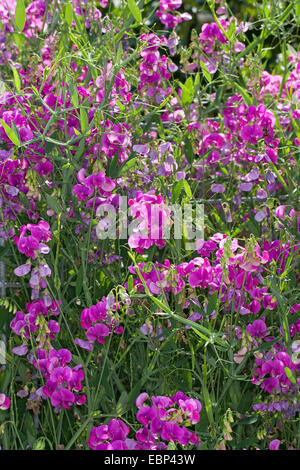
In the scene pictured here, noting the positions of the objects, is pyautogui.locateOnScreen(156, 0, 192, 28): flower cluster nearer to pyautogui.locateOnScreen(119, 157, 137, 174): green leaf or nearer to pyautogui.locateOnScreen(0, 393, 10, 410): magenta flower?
pyautogui.locateOnScreen(119, 157, 137, 174): green leaf

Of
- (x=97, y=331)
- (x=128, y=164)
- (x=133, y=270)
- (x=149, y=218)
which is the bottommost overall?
(x=97, y=331)

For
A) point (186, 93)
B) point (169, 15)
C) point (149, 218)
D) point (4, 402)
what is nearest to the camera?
point (149, 218)

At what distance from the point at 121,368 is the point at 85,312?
0.33m

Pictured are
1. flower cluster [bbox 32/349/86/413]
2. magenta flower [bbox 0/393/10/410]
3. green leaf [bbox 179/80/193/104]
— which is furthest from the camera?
green leaf [bbox 179/80/193/104]

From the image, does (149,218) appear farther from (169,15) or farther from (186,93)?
(169,15)

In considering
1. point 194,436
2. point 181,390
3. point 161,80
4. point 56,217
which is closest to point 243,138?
point 161,80

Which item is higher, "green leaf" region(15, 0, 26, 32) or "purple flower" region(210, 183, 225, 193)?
"green leaf" region(15, 0, 26, 32)

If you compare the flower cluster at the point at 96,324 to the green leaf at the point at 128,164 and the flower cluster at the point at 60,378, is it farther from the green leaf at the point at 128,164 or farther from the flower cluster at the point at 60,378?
the green leaf at the point at 128,164

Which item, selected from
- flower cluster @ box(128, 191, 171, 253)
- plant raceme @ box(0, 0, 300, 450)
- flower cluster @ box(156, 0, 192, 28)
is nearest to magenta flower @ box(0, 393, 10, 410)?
plant raceme @ box(0, 0, 300, 450)

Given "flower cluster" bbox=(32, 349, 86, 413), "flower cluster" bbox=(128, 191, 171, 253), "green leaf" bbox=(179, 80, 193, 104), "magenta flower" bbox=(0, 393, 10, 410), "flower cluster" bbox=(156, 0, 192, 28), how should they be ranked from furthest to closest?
"flower cluster" bbox=(156, 0, 192, 28) < "green leaf" bbox=(179, 80, 193, 104) < "magenta flower" bbox=(0, 393, 10, 410) < "flower cluster" bbox=(32, 349, 86, 413) < "flower cluster" bbox=(128, 191, 171, 253)

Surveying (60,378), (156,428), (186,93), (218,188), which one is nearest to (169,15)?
(186,93)

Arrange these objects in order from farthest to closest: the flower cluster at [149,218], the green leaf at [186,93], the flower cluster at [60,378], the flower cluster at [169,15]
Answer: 1. the flower cluster at [169,15]
2. the green leaf at [186,93]
3. the flower cluster at [60,378]
4. the flower cluster at [149,218]

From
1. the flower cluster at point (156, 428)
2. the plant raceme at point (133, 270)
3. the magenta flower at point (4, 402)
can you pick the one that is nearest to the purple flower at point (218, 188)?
the plant raceme at point (133, 270)

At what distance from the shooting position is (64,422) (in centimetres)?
195
